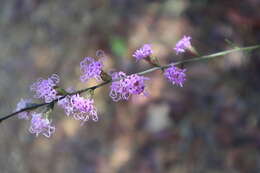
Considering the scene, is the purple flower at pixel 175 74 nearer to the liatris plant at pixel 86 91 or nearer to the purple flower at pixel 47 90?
the liatris plant at pixel 86 91

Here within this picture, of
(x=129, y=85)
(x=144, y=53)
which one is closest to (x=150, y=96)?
(x=144, y=53)

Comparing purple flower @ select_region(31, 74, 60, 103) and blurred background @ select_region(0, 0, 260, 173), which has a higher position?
blurred background @ select_region(0, 0, 260, 173)

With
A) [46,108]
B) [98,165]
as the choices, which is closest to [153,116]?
[98,165]

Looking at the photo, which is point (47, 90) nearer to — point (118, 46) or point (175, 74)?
point (175, 74)

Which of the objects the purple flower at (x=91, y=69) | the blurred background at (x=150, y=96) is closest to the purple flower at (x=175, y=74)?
the purple flower at (x=91, y=69)

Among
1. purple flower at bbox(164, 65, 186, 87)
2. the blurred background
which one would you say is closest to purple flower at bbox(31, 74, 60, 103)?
purple flower at bbox(164, 65, 186, 87)

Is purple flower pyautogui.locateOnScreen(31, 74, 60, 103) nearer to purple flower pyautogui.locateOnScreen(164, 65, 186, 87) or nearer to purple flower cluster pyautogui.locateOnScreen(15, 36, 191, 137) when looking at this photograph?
purple flower cluster pyautogui.locateOnScreen(15, 36, 191, 137)

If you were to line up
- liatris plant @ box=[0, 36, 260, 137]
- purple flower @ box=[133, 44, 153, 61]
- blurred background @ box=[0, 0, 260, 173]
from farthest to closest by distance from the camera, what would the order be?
blurred background @ box=[0, 0, 260, 173], purple flower @ box=[133, 44, 153, 61], liatris plant @ box=[0, 36, 260, 137]
